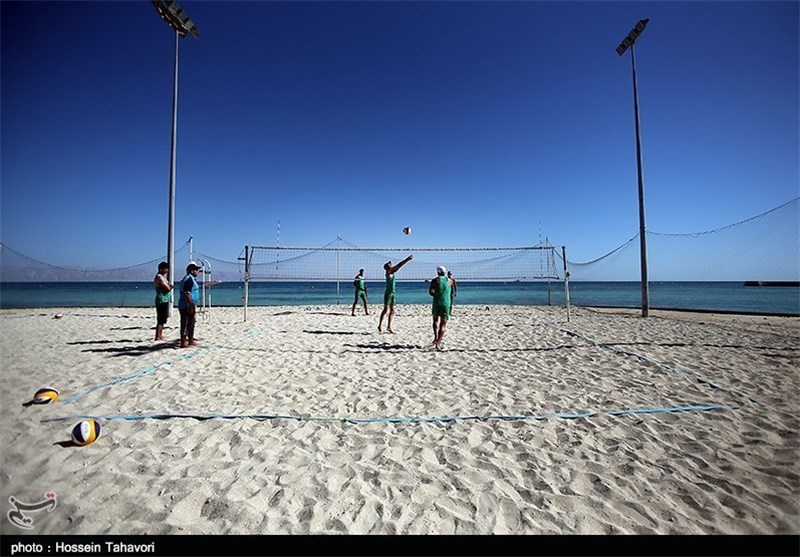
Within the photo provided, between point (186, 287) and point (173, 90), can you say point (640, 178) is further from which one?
point (173, 90)

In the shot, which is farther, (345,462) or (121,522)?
(345,462)

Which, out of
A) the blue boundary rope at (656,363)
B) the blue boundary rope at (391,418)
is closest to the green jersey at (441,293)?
the blue boundary rope at (656,363)

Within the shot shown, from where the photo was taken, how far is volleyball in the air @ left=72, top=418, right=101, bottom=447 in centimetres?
252

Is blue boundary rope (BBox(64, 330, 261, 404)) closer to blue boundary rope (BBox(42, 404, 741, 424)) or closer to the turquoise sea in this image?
blue boundary rope (BBox(42, 404, 741, 424))

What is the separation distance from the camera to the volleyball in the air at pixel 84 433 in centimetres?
252

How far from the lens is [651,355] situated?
536 centimetres

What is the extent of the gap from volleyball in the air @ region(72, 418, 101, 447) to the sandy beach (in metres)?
0.08

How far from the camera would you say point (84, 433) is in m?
2.53

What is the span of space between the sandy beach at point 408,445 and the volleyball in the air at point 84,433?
0.27ft

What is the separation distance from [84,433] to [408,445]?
7.96 feet

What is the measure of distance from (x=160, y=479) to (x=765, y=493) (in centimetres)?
375

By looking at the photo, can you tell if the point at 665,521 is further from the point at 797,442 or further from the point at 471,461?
the point at 797,442

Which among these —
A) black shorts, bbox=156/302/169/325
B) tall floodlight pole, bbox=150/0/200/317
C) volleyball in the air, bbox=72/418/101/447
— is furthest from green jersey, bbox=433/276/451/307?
tall floodlight pole, bbox=150/0/200/317

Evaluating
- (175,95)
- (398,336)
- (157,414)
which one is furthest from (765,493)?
(175,95)
